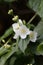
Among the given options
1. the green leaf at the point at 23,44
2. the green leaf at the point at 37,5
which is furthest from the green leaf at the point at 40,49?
the green leaf at the point at 37,5

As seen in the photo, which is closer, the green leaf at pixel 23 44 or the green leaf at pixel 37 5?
the green leaf at pixel 23 44

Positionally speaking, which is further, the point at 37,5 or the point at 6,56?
the point at 37,5

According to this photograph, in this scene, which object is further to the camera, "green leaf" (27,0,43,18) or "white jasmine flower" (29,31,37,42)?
"green leaf" (27,0,43,18)

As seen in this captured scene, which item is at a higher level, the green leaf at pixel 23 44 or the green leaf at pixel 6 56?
the green leaf at pixel 23 44

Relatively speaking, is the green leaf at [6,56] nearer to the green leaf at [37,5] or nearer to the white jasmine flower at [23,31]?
the white jasmine flower at [23,31]

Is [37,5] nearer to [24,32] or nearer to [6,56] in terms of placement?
[24,32]

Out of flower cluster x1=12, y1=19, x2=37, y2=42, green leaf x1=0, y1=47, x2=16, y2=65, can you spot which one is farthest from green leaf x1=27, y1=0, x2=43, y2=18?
green leaf x1=0, y1=47, x2=16, y2=65

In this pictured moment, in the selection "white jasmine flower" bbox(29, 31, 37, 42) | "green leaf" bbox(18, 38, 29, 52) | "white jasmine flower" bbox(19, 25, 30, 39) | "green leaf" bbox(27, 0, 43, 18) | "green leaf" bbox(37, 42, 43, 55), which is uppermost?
"green leaf" bbox(27, 0, 43, 18)

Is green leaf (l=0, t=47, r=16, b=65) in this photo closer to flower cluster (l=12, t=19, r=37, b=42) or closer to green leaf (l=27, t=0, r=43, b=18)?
flower cluster (l=12, t=19, r=37, b=42)

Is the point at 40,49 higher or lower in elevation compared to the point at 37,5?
lower

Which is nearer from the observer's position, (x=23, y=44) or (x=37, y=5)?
(x=23, y=44)

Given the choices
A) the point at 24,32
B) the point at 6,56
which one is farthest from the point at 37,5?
the point at 6,56

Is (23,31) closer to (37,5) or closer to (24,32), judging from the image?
(24,32)

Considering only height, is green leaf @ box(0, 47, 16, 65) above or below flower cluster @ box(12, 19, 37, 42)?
below
